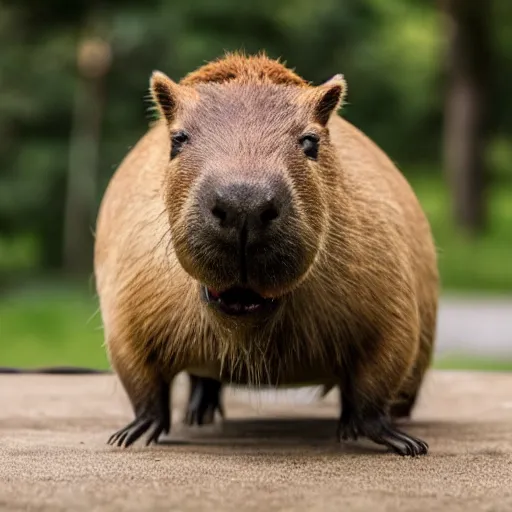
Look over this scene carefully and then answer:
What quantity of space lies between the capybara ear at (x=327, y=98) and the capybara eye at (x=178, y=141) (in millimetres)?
539

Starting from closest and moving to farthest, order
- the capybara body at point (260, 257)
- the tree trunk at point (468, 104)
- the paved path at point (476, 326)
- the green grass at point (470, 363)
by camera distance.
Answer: the capybara body at point (260, 257) < the green grass at point (470, 363) < the paved path at point (476, 326) < the tree trunk at point (468, 104)

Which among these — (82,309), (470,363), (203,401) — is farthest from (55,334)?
(203,401)

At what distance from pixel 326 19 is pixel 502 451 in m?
17.3

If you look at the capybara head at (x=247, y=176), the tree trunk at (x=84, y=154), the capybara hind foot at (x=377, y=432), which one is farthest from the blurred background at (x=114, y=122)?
the capybara head at (x=247, y=176)

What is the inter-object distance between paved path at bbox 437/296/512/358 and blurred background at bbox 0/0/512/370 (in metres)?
0.03

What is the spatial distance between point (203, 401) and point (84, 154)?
42.9ft

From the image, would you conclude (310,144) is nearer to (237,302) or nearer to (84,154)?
(237,302)

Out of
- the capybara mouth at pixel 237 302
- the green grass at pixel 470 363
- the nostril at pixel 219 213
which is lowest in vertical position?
the green grass at pixel 470 363

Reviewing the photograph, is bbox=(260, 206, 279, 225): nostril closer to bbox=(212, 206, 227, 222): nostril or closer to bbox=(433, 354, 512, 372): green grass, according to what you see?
bbox=(212, 206, 227, 222): nostril

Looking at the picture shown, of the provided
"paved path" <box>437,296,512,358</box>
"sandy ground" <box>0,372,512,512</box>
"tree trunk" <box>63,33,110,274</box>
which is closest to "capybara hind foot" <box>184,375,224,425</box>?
"sandy ground" <box>0,372,512,512</box>

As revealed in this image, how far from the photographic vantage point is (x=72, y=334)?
49.1 ft

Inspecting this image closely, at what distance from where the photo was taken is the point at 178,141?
4395 mm

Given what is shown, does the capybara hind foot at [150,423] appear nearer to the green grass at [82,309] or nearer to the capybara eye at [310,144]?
the capybara eye at [310,144]

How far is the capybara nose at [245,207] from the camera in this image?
3781 millimetres
